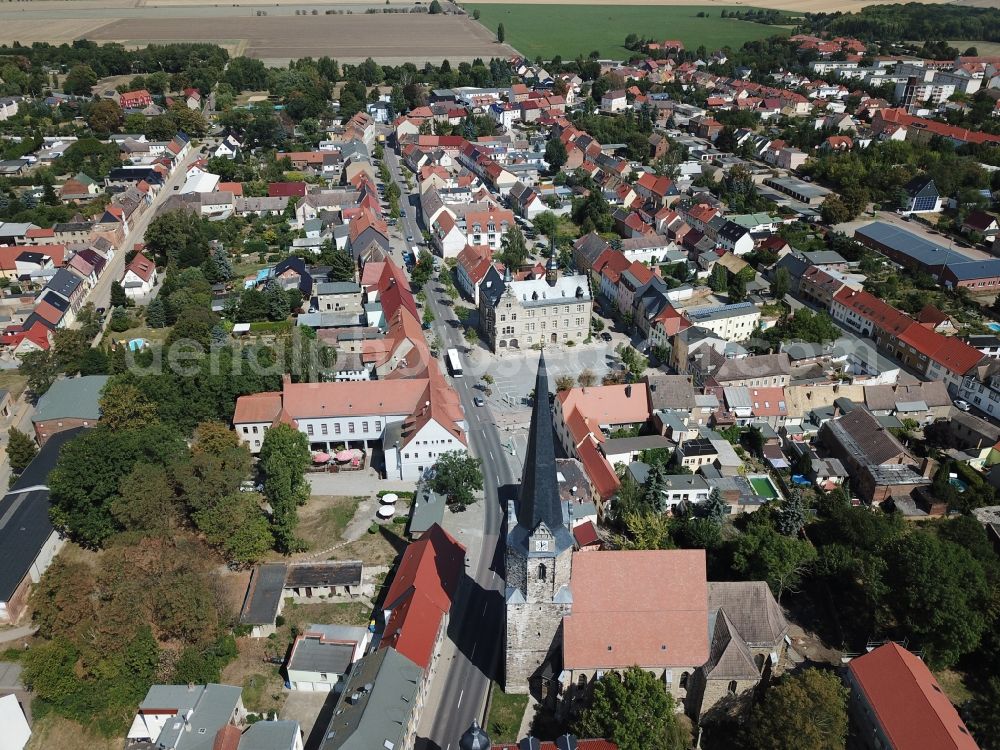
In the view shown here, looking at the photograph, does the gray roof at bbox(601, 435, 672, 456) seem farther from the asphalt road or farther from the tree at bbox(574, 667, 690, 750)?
the tree at bbox(574, 667, 690, 750)

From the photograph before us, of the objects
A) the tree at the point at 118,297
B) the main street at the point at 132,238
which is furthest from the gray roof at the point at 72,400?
the tree at the point at 118,297

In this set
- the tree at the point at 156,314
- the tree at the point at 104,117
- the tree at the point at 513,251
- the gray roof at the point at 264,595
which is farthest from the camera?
the tree at the point at 104,117

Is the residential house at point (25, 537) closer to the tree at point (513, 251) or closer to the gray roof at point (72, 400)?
the gray roof at point (72, 400)

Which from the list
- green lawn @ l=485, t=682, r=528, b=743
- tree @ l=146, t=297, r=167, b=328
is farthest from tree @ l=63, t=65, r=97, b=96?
green lawn @ l=485, t=682, r=528, b=743

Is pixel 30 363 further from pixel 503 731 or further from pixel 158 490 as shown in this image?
pixel 503 731

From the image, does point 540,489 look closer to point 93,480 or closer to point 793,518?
point 793,518

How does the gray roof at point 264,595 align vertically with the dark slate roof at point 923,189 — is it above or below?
below

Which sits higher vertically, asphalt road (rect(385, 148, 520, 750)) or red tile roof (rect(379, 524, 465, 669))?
red tile roof (rect(379, 524, 465, 669))
